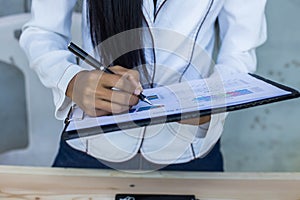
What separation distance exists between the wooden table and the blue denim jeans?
9cm

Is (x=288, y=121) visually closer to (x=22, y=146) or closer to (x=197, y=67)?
(x=197, y=67)

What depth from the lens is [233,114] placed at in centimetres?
136

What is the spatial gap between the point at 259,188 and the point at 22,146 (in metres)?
0.74

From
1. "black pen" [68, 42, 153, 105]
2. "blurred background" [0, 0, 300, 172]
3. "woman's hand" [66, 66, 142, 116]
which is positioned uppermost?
"black pen" [68, 42, 153, 105]

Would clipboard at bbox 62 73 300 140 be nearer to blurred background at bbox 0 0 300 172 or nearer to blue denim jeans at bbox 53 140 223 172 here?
blue denim jeans at bbox 53 140 223 172

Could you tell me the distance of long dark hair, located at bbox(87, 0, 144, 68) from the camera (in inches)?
29.2

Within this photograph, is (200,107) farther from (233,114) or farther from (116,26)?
(233,114)

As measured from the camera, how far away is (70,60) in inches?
29.9

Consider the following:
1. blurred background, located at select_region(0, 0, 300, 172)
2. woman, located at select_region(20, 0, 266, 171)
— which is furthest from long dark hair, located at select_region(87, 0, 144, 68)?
blurred background, located at select_region(0, 0, 300, 172)

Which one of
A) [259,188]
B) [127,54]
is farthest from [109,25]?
[259,188]

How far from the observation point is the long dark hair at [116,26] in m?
0.74

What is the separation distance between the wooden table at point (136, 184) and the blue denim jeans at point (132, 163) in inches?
3.5

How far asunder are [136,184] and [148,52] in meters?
0.23

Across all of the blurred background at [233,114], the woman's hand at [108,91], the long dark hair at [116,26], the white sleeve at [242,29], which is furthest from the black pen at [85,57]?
the blurred background at [233,114]
